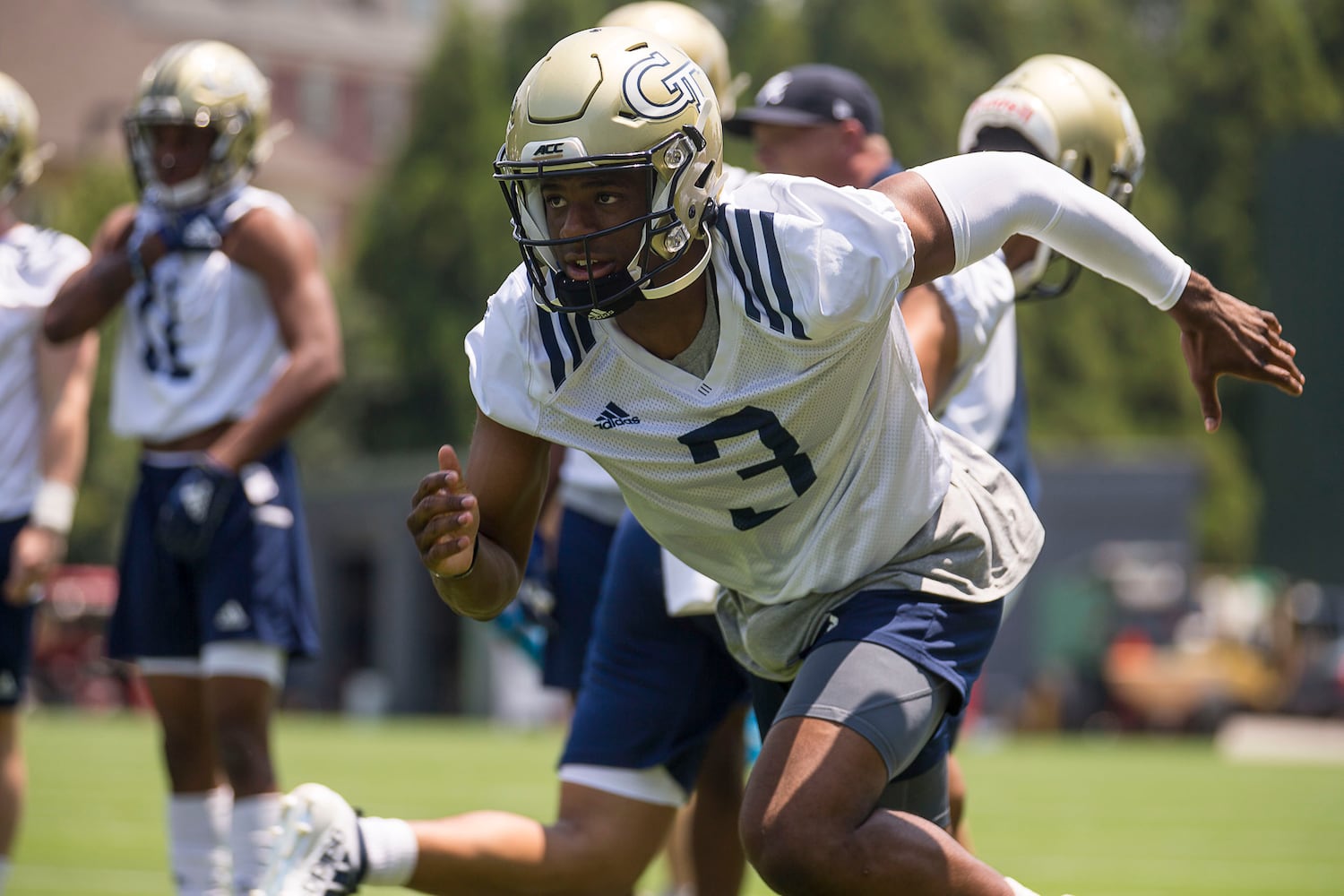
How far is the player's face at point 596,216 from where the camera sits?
3.28 metres

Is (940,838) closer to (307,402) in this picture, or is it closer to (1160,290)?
(1160,290)

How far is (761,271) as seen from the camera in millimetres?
3336

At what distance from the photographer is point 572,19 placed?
3872 cm

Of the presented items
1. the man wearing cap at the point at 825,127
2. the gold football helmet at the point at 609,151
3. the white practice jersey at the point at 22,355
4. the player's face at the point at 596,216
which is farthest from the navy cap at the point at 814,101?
the white practice jersey at the point at 22,355

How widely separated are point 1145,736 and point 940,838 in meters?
A: 19.3

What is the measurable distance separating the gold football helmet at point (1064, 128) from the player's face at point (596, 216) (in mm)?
1548

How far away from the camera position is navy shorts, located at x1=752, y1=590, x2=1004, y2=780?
3449 millimetres

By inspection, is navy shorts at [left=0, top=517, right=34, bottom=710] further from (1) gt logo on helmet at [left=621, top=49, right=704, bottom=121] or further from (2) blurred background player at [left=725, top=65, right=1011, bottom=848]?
(1) gt logo on helmet at [left=621, top=49, right=704, bottom=121]

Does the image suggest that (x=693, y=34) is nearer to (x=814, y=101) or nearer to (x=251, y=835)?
(x=814, y=101)

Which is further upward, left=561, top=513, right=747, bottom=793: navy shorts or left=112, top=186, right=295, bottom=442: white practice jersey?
left=112, top=186, right=295, bottom=442: white practice jersey

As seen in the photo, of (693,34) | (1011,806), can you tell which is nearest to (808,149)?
(693,34)

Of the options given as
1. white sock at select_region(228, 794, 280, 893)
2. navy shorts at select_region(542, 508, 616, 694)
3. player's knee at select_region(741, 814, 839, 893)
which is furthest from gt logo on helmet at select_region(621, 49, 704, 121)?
white sock at select_region(228, 794, 280, 893)

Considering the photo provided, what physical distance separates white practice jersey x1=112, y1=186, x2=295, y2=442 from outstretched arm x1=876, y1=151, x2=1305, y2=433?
2465 millimetres

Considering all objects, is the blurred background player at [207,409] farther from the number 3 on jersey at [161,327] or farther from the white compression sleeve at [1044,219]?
the white compression sleeve at [1044,219]
